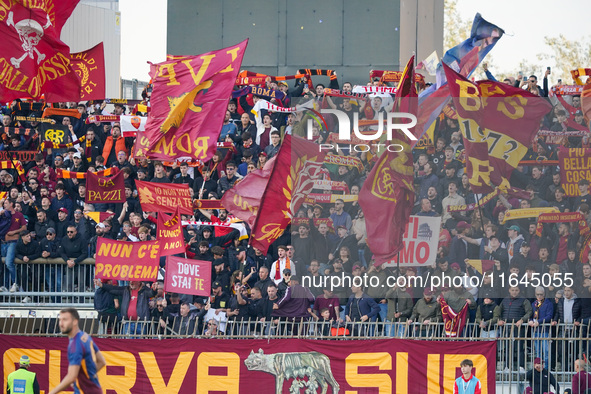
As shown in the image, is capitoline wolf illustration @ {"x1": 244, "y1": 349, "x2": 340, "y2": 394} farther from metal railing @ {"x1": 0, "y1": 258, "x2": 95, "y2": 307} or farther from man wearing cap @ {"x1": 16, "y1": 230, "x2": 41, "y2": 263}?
man wearing cap @ {"x1": 16, "y1": 230, "x2": 41, "y2": 263}

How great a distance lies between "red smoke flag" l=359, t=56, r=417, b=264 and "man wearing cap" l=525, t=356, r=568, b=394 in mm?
3631

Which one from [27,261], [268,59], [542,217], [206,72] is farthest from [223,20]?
[542,217]

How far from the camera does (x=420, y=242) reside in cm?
1995

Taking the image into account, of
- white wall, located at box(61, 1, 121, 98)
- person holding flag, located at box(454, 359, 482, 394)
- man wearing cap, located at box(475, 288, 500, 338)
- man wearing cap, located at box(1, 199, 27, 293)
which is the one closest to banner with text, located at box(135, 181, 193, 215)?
man wearing cap, located at box(1, 199, 27, 293)

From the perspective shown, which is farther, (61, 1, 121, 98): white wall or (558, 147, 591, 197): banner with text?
(61, 1, 121, 98): white wall

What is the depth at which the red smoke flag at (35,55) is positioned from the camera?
72.5ft

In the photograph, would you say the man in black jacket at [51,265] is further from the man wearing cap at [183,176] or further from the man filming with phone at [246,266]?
the man filming with phone at [246,266]

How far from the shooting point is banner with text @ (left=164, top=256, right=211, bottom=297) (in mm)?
19375

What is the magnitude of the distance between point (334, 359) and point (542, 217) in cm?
501

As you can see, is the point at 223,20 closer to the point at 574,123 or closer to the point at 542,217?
the point at 574,123

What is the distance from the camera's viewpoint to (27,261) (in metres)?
21.8

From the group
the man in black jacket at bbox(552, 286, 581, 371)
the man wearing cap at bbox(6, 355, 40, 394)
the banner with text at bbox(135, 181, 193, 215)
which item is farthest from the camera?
the banner with text at bbox(135, 181, 193, 215)

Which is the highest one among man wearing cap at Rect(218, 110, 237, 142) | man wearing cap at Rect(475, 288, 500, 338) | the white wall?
the white wall

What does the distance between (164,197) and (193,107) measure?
1885 mm
